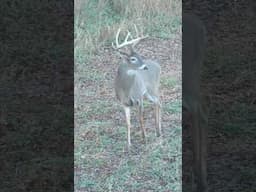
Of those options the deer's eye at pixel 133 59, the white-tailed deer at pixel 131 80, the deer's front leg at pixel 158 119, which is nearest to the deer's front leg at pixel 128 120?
the white-tailed deer at pixel 131 80

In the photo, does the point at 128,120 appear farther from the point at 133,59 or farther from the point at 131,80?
the point at 133,59

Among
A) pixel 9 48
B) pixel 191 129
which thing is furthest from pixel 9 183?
pixel 191 129

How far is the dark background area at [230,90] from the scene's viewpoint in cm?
662

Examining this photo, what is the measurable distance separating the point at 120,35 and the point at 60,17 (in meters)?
2.64

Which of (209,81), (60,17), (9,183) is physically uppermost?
(60,17)

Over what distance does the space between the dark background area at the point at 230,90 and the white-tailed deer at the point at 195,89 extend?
116 cm

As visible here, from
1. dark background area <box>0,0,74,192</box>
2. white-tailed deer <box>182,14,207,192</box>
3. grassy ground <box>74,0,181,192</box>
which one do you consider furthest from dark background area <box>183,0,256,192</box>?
grassy ground <box>74,0,181,192</box>

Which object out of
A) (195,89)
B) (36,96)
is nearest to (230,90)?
(36,96)

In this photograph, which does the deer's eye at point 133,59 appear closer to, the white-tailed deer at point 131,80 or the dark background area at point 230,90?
the white-tailed deer at point 131,80

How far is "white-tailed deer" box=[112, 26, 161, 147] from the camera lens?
4883mm

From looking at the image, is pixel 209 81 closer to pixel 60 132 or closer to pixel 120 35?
pixel 60 132

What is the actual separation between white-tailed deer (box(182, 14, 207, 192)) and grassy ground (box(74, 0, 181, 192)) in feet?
0.36

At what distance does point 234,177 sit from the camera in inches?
258

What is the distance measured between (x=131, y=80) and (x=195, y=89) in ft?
1.42
